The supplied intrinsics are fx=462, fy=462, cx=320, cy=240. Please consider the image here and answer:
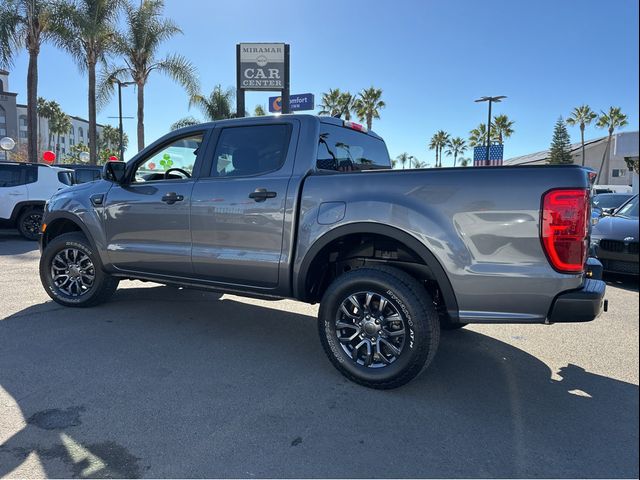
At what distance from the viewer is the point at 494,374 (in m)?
3.61

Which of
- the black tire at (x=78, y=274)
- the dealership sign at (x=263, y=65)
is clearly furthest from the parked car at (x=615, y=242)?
the dealership sign at (x=263, y=65)

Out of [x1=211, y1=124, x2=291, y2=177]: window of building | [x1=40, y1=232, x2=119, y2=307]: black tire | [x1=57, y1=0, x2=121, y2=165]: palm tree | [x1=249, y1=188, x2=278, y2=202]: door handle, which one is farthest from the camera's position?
[x1=57, y1=0, x2=121, y2=165]: palm tree

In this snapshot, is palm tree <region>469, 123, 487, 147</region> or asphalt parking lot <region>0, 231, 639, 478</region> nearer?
asphalt parking lot <region>0, 231, 639, 478</region>

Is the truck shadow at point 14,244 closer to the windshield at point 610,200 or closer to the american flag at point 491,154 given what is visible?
the american flag at point 491,154

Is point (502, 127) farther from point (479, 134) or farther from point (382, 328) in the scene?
point (382, 328)

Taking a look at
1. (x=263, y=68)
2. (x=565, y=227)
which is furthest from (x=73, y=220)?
(x=263, y=68)

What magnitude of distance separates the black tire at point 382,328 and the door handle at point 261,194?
864 millimetres

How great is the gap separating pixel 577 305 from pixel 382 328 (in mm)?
1236

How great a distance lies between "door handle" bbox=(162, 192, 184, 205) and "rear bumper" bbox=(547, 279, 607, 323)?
3.09m

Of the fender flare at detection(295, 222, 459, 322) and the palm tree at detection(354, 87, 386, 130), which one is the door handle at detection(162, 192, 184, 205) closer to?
the fender flare at detection(295, 222, 459, 322)

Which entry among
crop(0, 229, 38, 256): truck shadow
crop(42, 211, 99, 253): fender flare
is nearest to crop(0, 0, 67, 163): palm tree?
crop(0, 229, 38, 256): truck shadow

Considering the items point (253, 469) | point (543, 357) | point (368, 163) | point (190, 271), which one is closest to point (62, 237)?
point (190, 271)

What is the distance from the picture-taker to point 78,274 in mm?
5066

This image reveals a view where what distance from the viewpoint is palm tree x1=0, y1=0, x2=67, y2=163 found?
16297 mm
